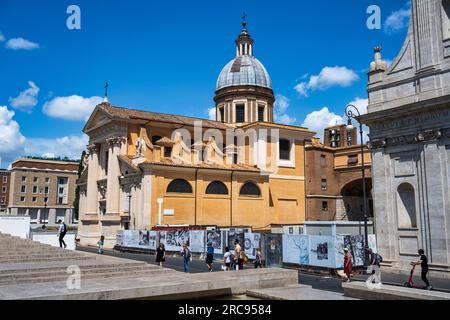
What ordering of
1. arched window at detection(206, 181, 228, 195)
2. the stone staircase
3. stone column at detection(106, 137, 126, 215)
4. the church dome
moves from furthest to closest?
the church dome < stone column at detection(106, 137, 126, 215) < arched window at detection(206, 181, 228, 195) < the stone staircase

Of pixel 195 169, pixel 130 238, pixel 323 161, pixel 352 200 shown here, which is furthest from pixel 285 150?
pixel 130 238

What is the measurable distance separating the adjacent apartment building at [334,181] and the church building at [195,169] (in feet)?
4.01

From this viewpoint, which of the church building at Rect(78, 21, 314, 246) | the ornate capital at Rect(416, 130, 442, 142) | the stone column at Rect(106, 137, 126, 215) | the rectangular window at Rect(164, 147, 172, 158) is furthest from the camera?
the stone column at Rect(106, 137, 126, 215)

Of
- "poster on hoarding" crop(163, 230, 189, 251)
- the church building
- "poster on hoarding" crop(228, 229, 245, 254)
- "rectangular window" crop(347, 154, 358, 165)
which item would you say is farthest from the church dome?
"poster on hoarding" crop(228, 229, 245, 254)

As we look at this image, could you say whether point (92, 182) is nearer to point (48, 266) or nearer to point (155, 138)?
point (155, 138)

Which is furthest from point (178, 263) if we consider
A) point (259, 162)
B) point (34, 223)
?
point (34, 223)

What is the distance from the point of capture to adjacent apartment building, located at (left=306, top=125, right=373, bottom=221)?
4803cm

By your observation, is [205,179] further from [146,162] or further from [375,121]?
[375,121]

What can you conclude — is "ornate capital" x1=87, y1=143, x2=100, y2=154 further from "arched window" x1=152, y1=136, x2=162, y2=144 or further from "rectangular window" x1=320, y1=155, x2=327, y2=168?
"rectangular window" x1=320, y1=155, x2=327, y2=168

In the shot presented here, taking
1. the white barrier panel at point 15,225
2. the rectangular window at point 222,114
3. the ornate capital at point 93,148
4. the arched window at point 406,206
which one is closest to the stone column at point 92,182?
the ornate capital at point 93,148

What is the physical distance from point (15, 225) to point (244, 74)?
1430 inches

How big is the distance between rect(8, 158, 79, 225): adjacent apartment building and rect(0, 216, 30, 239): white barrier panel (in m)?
60.3

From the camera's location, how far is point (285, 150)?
48.8 m
